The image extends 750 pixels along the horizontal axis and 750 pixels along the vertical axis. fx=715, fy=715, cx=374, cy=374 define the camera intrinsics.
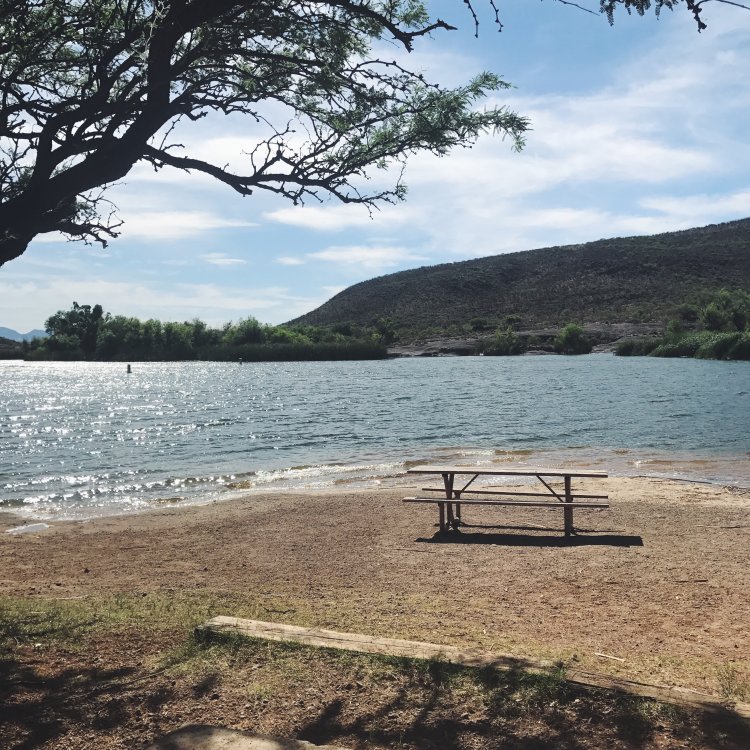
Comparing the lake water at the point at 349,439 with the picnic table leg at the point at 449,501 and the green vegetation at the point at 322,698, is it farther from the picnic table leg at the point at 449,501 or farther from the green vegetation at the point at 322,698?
the green vegetation at the point at 322,698

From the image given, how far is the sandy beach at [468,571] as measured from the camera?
597cm

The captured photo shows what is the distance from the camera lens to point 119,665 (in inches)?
196

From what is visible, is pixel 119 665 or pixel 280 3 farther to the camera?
pixel 280 3

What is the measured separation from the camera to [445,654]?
490 centimetres

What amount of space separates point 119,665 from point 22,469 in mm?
20861

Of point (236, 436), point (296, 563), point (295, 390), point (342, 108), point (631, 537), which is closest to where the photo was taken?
point (342, 108)

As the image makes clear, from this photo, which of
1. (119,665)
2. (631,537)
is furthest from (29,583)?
(631,537)

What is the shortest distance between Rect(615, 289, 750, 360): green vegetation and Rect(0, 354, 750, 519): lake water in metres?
27.4

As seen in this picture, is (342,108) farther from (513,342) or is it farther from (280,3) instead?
(513,342)

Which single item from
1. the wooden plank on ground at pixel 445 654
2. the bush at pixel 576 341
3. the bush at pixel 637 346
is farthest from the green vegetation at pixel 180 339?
the wooden plank on ground at pixel 445 654

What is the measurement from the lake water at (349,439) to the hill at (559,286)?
80285mm

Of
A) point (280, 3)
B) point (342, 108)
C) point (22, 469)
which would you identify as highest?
point (280, 3)

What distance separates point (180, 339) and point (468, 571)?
6143 inches

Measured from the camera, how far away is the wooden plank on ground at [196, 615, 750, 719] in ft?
13.6
